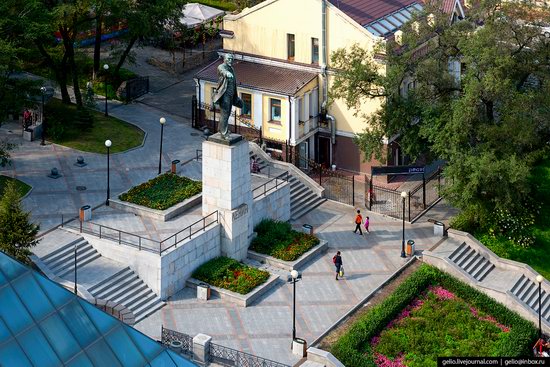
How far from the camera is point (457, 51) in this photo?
63500mm

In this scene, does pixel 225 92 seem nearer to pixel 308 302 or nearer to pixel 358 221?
pixel 358 221

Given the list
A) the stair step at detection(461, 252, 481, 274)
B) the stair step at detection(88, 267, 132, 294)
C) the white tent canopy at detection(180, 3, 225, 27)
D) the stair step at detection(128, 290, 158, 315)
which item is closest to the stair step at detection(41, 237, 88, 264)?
the stair step at detection(88, 267, 132, 294)

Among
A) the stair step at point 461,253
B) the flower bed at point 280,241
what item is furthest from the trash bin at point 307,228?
the stair step at point 461,253

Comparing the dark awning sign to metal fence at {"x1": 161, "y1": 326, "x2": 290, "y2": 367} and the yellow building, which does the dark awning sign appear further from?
metal fence at {"x1": 161, "y1": 326, "x2": 290, "y2": 367}

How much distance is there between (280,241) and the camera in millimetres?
60219

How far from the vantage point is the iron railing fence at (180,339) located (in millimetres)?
49934

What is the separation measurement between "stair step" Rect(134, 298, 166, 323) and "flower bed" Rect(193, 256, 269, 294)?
104 inches

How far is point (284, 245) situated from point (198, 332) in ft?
29.6

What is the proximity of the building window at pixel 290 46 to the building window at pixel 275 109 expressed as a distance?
320 cm

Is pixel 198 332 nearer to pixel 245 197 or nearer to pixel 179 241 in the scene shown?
pixel 179 241

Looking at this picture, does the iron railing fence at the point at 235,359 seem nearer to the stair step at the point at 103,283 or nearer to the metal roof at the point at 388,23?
the stair step at the point at 103,283

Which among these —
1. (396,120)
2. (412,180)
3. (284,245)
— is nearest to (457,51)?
(396,120)

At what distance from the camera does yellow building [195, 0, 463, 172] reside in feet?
226

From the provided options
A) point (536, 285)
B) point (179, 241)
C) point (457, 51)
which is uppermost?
point (457, 51)
